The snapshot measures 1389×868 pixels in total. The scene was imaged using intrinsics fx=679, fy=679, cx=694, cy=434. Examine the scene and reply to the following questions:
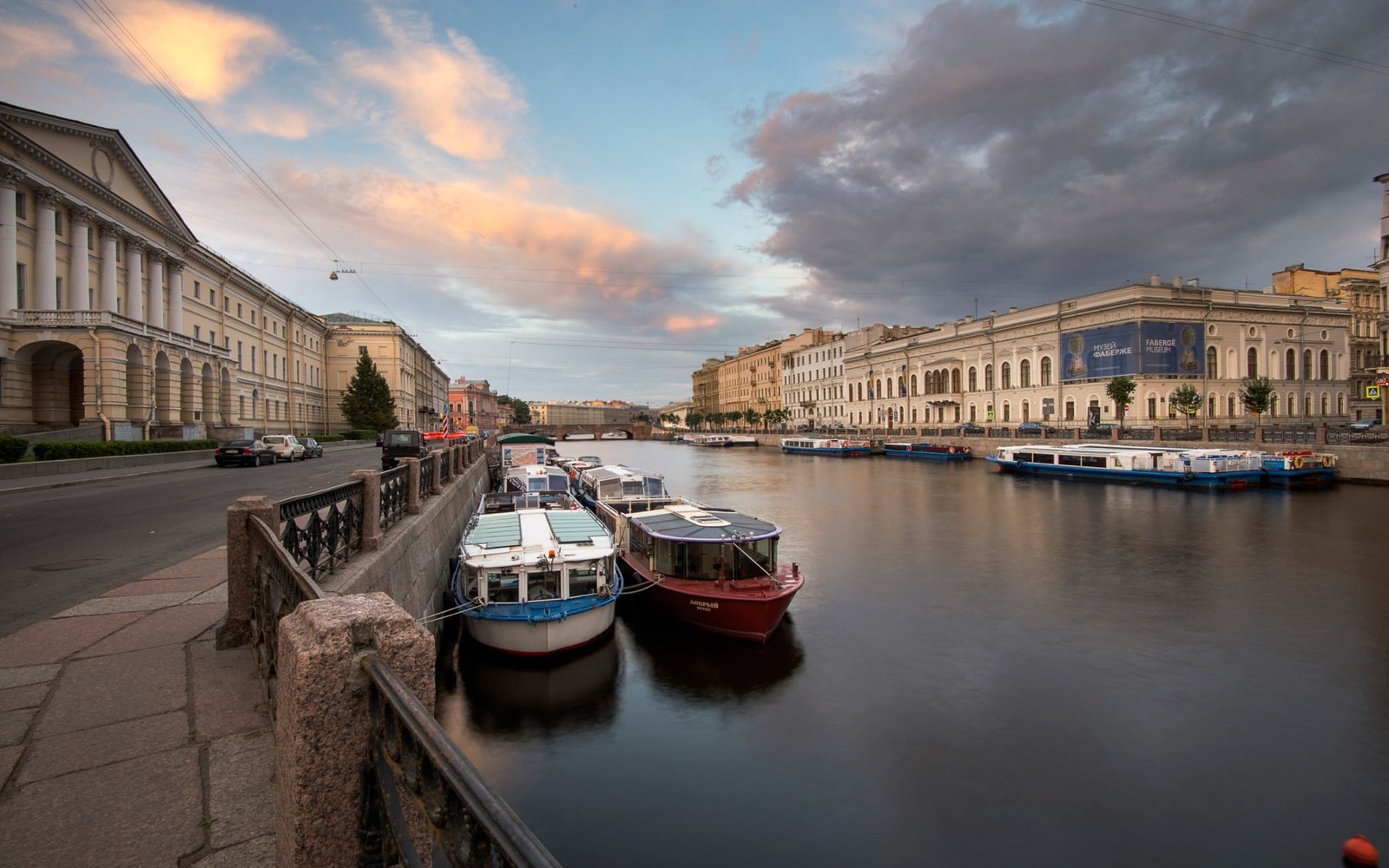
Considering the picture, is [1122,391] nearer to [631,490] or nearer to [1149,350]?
[1149,350]

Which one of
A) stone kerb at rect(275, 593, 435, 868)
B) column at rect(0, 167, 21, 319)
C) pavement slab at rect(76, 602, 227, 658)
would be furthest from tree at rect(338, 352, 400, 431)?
stone kerb at rect(275, 593, 435, 868)

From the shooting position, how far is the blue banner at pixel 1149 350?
60.2 meters

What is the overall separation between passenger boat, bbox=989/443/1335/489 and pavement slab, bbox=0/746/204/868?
161ft

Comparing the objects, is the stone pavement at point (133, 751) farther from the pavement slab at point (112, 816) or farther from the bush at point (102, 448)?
the bush at point (102, 448)

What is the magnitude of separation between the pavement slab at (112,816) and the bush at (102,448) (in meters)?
28.9

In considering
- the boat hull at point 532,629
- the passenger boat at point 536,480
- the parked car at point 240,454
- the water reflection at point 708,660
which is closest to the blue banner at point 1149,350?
the passenger boat at point 536,480

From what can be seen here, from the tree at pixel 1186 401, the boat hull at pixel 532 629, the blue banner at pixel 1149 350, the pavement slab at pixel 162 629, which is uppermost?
the blue banner at pixel 1149 350

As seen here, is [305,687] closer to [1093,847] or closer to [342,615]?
[342,615]

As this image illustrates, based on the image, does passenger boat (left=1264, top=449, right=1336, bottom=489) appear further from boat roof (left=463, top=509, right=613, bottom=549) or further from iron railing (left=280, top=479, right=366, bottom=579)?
iron railing (left=280, top=479, right=366, bottom=579)

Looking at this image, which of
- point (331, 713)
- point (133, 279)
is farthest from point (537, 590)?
point (133, 279)

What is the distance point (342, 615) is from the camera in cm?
254

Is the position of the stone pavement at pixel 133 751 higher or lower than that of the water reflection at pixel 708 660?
higher

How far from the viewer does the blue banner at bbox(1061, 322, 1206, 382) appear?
60.2 metres

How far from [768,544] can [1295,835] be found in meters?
9.96
